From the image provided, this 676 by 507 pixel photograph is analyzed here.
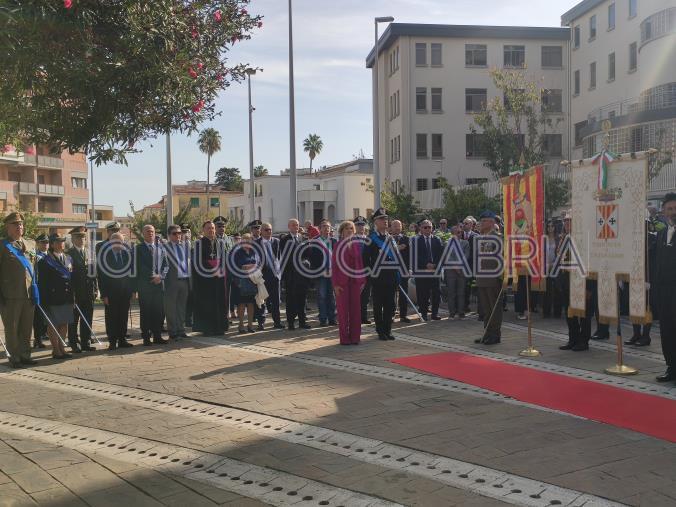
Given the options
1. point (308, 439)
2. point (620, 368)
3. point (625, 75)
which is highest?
point (625, 75)

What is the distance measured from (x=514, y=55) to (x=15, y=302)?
1557 inches

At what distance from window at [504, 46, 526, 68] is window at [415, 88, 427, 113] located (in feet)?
18.8

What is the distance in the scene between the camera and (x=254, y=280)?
11109mm

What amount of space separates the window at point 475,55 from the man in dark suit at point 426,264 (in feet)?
106

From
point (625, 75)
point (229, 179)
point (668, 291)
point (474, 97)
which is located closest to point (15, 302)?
point (668, 291)

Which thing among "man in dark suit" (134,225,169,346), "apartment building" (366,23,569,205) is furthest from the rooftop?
"man in dark suit" (134,225,169,346)

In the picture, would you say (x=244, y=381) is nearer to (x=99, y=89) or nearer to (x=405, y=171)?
(x=99, y=89)

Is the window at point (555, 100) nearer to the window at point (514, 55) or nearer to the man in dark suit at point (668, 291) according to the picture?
the window at point (514, 55)

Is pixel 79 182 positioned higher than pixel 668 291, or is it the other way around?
pixel 79 182

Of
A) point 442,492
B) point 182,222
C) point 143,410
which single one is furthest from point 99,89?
point 182,222

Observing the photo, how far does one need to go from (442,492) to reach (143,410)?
337 cm

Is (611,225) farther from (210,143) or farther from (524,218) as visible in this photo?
(210,143)

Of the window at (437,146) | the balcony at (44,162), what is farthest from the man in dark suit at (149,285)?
the balcony at (44,162)

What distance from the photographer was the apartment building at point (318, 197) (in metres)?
62.1
